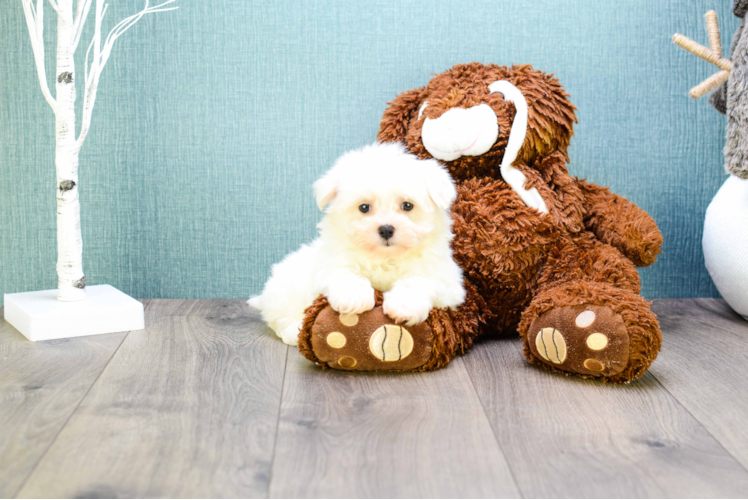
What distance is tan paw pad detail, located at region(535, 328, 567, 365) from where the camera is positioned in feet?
3.92

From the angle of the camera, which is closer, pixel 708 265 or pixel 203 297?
pixel 708 265

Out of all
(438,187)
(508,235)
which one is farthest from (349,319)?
(508,235)

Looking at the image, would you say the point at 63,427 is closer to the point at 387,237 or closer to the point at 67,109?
the point at 387,237

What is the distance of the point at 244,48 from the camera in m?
1.72

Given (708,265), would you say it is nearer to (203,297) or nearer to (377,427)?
(377,427)

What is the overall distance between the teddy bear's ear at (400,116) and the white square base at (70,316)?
67 cm

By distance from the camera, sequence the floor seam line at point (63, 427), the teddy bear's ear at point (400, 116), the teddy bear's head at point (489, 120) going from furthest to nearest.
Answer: the teddy bear's ear at point (400, 116) < the teddy bear's head at point (489, 120) < the floor seam line at point (63, 427)

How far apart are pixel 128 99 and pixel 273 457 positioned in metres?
1.14

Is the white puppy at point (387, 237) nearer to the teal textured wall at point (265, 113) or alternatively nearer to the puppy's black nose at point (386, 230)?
the puppy's black nose at point (386, 230)

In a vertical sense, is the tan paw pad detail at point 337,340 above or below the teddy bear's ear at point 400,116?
below

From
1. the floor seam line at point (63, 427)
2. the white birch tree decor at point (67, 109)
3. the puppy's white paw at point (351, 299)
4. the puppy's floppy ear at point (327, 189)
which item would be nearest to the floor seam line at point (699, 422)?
the puppy's white paw at point (351, 299)

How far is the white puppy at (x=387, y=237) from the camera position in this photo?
119cm

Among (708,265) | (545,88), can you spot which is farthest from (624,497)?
(708,265)

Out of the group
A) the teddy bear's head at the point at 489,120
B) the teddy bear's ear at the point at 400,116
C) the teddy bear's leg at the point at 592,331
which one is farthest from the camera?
the teddy bear's ear at the point at 400,116
